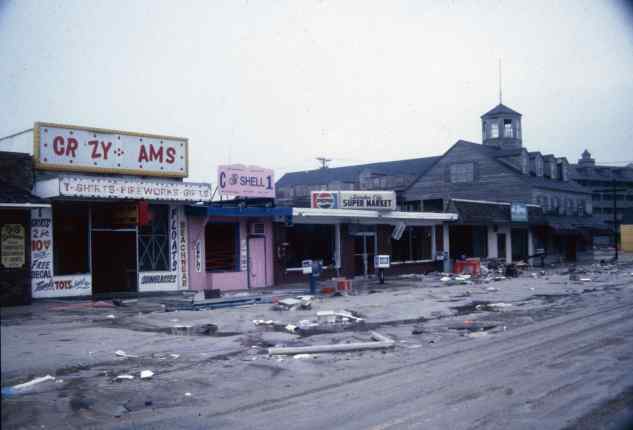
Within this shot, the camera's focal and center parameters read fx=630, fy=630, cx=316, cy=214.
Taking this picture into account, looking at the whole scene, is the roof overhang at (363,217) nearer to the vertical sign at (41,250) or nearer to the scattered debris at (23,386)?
the vertical sign at (41,250)

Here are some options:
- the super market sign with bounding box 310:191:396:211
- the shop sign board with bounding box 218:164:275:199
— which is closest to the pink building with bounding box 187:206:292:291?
the shop sign board with bounding box 218:164:275:199

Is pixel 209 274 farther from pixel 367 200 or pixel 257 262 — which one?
pixel 367 200

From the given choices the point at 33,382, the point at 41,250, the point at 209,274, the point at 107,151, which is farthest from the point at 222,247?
A: the point at 33,382

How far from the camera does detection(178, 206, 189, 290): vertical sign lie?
79.8 ft

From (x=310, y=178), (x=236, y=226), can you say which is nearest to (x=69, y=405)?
(x=236, y=226)

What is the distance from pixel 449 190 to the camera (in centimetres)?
5438

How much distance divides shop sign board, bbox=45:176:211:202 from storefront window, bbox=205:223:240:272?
83.3 inches

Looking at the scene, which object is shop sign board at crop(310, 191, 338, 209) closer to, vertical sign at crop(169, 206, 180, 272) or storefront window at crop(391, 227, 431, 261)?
storefront window at crop(391, 227, 431, 261)

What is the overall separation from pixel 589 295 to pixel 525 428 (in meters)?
17.2

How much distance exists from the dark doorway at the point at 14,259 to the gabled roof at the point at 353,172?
157 feet

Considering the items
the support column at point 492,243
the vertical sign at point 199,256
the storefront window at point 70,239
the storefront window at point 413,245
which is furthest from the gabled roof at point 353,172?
the storefront window at point 70,239

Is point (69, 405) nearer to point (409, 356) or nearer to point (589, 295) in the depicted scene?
point (409, 356)

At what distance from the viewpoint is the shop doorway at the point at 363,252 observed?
3184 cm

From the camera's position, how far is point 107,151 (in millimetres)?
22578
